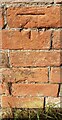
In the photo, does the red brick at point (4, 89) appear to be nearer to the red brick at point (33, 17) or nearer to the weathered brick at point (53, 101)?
the weathered brick at point (53, 101)

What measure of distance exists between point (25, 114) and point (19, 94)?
140 mm

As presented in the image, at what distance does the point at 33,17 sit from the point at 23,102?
1.78ft

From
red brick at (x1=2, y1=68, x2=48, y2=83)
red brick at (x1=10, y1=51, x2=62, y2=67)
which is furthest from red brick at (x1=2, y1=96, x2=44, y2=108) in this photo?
red brick at (x1=10, y1=51, x2=62, y2=67)

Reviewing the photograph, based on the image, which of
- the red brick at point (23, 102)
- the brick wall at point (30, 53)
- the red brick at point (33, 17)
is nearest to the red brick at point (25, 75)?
the brick wall at point (30, 53)

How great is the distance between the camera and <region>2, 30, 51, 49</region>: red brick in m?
1.55

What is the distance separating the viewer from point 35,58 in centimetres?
161

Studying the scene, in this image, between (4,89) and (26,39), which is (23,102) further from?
(26,39)

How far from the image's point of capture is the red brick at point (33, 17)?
4.91 ft

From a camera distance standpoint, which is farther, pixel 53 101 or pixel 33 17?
pixel 53 101

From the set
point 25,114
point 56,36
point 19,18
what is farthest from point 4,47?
point 25,114

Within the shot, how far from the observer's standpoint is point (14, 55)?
1.60 metres

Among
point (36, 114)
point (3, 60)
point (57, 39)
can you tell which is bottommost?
point (36, 114)

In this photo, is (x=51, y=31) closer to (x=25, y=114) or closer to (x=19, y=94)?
(x=19, y=94)

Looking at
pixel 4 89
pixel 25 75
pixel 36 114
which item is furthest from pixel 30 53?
pixel 36 114
